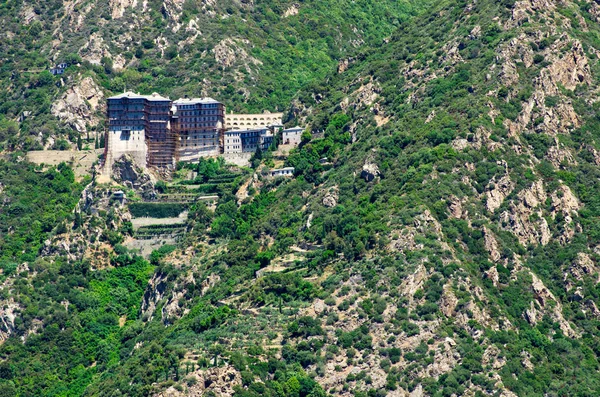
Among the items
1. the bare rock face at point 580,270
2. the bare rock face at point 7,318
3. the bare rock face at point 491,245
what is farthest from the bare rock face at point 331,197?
the bare rock face at point 7,318

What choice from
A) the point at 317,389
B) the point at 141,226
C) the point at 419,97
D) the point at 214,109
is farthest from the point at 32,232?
the point at 317,389

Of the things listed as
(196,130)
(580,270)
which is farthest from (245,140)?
(580,270)

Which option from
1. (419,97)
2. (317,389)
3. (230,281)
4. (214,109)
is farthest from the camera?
(214,109)

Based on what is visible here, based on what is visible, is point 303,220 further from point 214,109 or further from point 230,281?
point 214,109

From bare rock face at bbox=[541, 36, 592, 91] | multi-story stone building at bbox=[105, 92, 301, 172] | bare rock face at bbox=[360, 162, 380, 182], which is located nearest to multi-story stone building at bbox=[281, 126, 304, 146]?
multi-story stone building at bbox=[105, 92, 301, 172]

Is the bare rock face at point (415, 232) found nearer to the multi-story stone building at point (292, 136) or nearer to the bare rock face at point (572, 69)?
the bare rock face at point (572, 69)

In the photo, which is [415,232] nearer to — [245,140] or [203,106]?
[245,140]
